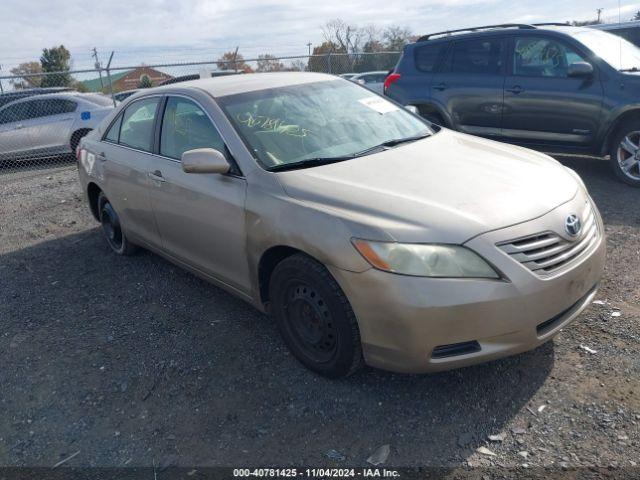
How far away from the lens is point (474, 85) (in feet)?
24.5

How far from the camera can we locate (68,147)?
11.3m

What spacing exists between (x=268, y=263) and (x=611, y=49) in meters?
5.69

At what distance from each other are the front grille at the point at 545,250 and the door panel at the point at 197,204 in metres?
1.59

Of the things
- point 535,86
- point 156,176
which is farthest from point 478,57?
point 156,176

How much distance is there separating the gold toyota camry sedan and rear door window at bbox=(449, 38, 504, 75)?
359 centimetres

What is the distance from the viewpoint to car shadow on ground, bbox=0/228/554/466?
2760 mm

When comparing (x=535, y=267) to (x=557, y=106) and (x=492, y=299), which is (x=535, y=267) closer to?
(x=492, y=299)

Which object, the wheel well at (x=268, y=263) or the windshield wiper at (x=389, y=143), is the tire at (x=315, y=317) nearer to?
the wheel well at (x=268, y=263)

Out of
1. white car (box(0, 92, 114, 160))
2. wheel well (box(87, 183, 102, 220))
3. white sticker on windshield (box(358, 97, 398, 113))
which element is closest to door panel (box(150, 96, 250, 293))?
white sticker on windshield (box(358, 97, 398, 113))

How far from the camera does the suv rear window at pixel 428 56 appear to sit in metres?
7.95

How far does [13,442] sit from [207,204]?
1.74 meters

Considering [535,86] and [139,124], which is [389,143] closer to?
[139,124]

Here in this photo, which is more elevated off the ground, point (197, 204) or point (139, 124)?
point (139, 124)

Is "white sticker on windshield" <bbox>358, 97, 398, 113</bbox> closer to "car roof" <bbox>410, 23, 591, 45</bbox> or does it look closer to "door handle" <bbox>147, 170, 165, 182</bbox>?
"door handle" <bbox>147, 170, 165, 182</bbox>
